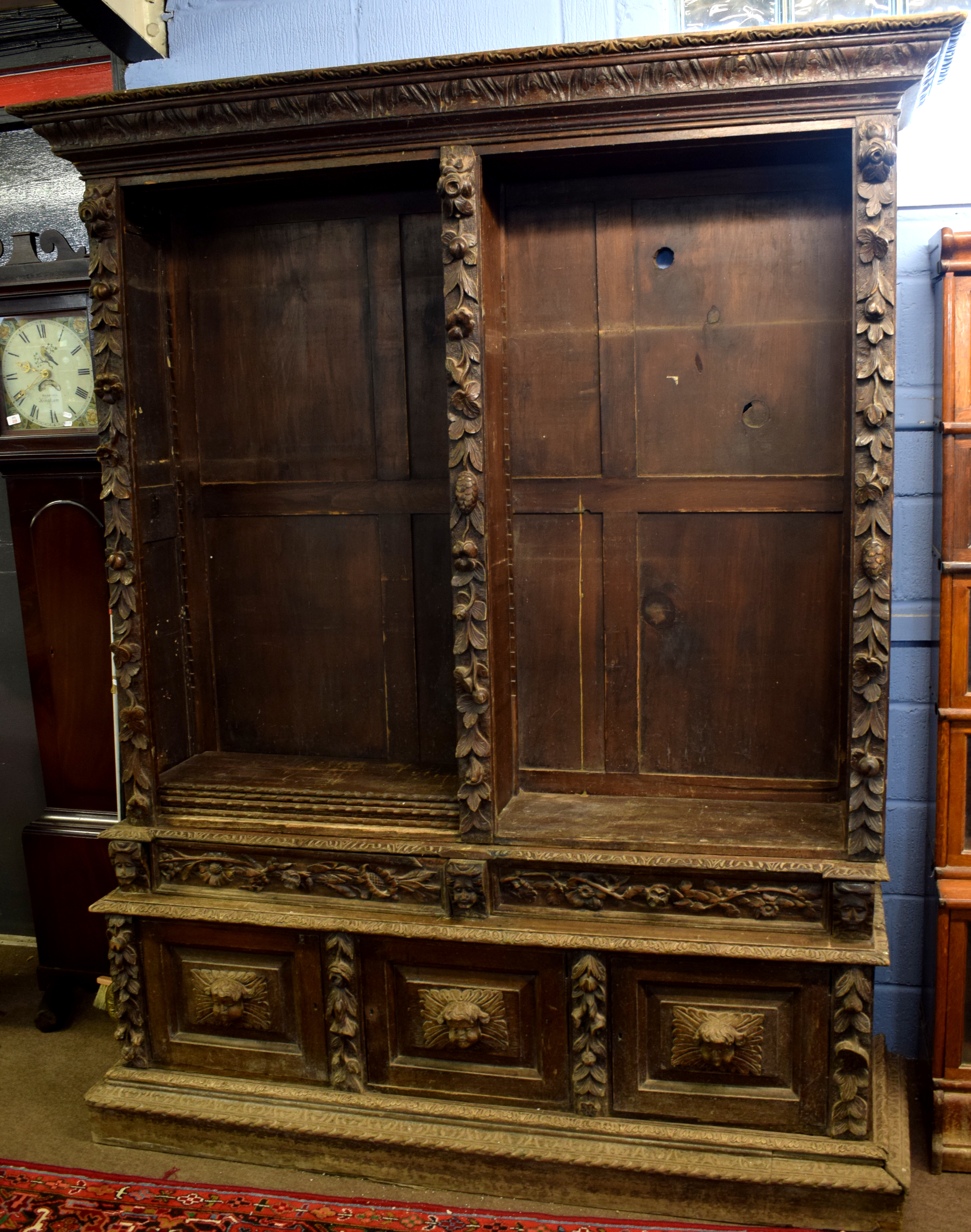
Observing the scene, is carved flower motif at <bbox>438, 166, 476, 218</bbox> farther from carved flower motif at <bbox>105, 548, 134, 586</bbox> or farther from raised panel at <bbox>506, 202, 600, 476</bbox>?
carved flower motif at <bbox>105, 548, 134, 586</bbox>

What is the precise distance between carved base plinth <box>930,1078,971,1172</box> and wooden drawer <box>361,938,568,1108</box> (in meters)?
0.91

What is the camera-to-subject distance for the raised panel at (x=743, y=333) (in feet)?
8.03

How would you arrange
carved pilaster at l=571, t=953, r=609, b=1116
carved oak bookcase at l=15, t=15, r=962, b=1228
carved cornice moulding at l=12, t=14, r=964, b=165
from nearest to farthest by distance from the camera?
1. carved cornice moulding at l=12, t=14, r=964, b=165
2. carved oak bookcase at l=15, t=15, r=962, b=1228
3. carved pilaster at l=571, t=953, r=609, b=1116

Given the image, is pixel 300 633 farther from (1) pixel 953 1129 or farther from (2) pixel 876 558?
(1) pixel 953 1129

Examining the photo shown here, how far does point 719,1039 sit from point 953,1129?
69 centimetres

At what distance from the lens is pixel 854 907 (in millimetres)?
2273

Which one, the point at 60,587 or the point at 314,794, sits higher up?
the point at 60,587

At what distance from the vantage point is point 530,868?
244 centimetres

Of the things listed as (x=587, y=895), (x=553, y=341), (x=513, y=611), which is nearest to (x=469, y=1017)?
(x=587, y=895)

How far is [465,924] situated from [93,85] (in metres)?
2.92

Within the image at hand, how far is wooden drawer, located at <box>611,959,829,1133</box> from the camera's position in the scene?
91.9 inches

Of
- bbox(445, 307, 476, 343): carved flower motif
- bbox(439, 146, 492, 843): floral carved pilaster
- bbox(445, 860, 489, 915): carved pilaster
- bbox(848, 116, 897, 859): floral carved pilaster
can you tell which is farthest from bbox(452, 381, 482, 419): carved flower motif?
bbox(445, 860, 489, 915): carved pilaster

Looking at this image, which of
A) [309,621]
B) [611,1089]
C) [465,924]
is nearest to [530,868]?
[465,924]

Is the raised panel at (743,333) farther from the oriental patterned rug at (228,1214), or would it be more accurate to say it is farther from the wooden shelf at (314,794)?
the oriental patterned rug at (228,1214)
